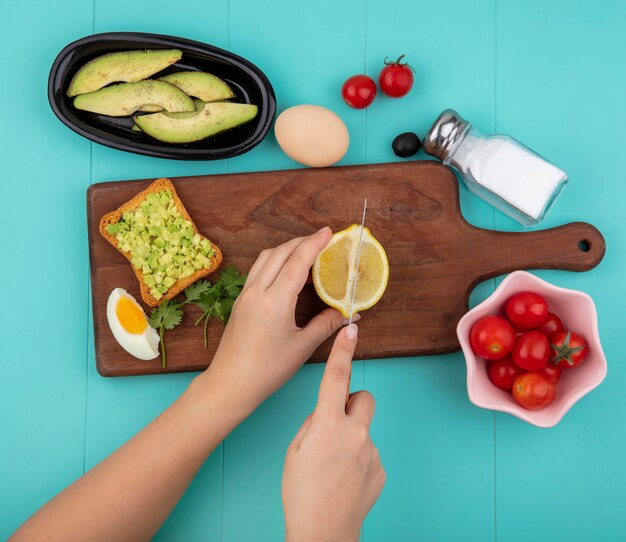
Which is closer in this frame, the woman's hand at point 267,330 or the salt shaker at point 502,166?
the woman's hand at point 267,330

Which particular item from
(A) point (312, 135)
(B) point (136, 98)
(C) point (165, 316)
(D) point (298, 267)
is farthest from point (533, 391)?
(B) point (136, 98)

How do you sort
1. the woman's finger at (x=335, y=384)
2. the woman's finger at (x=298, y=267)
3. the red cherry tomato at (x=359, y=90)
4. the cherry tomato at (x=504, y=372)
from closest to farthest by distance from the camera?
the woman's finger at (x=335, y=384)
the woman's finger at (x=298, y=267)
the cherry tomato at (x=504, y=372)
the red cherry tomato at (x=359, y=90)

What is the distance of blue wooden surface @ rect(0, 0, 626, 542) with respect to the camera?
1.53m

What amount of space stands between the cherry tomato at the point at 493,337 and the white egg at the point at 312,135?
0.53m

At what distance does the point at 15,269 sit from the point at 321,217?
33.1 inches

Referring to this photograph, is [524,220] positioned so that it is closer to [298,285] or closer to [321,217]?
[321,217]

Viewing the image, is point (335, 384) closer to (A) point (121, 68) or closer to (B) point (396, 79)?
(B) point (396, 79)

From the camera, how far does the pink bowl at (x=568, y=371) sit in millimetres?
1319

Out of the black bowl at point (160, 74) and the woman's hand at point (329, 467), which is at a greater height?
the black bowl at point (160, 74)

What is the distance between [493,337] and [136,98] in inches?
40.8

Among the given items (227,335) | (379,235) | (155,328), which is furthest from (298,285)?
(155,328)

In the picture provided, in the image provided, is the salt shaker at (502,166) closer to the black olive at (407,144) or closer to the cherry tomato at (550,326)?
the black olive at (407,144)

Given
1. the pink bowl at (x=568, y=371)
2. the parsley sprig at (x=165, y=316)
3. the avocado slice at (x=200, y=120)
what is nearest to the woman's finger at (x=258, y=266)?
the parsley sprig at (x=165, y=316)

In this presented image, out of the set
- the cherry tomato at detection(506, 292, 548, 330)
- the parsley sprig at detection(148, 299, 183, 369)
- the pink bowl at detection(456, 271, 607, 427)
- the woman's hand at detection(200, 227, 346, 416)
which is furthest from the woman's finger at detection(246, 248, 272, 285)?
the cherry tomato at detection(506, 292, 548, 330)
